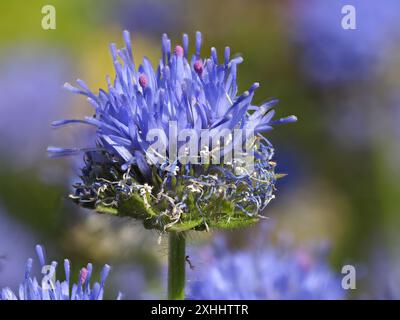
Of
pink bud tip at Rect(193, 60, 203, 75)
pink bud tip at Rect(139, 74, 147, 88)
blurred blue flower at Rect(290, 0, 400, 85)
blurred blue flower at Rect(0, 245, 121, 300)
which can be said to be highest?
blurred blue flower at Rect(290, 0, 400, 85)

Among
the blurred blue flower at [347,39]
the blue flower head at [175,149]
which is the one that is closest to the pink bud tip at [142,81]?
the blue flower head at [175,149]

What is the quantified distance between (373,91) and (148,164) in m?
2.99

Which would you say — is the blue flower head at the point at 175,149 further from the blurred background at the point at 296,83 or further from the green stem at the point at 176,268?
the blurred background at the point at 296,83

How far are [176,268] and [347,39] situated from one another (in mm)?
2975

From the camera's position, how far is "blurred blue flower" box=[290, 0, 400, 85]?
15.7 ft

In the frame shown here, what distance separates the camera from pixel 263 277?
2934 millimetres

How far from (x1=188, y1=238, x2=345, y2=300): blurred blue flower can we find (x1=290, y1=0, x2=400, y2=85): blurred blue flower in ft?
6.23

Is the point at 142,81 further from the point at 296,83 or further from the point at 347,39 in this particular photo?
the point at 296,83

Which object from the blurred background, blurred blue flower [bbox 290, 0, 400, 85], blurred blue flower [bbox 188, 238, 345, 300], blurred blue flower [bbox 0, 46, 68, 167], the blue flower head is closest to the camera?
the blue flower head

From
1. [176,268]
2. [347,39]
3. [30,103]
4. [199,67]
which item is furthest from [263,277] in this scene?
[347,39]

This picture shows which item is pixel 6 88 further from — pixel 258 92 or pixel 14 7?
pixel 258 92

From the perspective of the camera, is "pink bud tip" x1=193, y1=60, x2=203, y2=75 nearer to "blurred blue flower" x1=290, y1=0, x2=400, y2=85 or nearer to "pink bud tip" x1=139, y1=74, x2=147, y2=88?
"pink bud tip" x1=139, y1=74, x2=147, y2=88

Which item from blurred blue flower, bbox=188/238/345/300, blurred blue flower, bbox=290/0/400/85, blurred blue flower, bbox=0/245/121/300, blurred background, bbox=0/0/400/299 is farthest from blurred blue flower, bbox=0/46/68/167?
blurred blue flower, bbox=0/245/121/300
